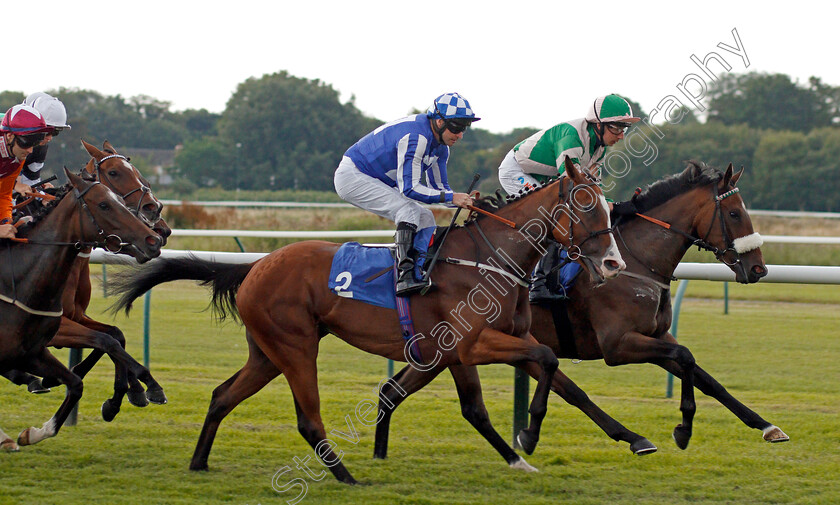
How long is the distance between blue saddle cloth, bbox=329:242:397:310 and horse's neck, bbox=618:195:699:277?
132 centimetres

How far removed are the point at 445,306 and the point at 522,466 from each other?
36.3 inches

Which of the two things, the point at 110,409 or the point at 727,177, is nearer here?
the point at 727,177

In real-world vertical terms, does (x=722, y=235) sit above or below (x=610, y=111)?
below

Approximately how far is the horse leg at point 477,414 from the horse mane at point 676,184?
132 cm

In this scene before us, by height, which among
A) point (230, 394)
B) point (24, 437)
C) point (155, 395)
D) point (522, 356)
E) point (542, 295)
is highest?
point (542, 295)

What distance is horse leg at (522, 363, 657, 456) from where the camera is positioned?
13.4 feet

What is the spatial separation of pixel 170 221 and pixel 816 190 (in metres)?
21.8

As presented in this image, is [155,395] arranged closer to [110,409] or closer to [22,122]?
[110,409]

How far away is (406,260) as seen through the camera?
4.26m

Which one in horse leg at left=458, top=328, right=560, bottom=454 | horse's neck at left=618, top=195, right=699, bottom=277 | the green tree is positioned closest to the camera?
horse leg at left=458, top=328, right=560, bottom=454

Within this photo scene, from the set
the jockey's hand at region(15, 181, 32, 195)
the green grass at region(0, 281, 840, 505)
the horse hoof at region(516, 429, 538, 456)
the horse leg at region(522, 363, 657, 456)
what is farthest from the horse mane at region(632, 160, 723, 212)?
the jockey's hand at region(15, 181, 32, 195)

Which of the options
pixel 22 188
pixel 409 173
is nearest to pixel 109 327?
pixel 22 188

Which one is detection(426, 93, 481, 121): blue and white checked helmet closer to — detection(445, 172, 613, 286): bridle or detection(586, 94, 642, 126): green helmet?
detection(445, 172, 613, 286): bridle

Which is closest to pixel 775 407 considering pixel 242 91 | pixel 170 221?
pixel 170 221
